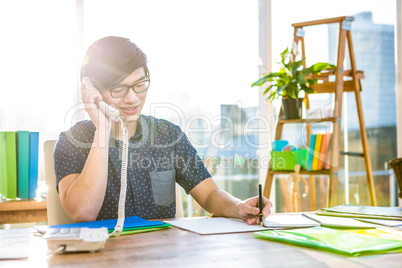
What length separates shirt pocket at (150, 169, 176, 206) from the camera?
1.64 m

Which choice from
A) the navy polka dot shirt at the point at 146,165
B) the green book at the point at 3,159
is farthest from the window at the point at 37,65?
the navy polka dot shirt at the point at 146,165

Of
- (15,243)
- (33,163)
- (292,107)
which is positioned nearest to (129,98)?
(15,243)

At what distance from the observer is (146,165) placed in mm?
1633

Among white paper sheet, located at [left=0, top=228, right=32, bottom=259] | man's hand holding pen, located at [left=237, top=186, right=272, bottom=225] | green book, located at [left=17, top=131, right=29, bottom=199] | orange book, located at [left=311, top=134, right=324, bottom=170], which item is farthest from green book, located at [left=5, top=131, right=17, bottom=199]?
orange book, located at [left=311, top=134, right=324, bottom=170]

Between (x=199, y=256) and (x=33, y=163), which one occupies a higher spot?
(x=33, y=163)

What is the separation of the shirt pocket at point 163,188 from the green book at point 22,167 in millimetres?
894

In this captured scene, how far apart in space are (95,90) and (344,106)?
7.93ft

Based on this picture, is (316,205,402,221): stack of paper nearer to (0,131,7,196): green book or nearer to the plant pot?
the plant pot

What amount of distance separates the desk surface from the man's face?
0.66 m

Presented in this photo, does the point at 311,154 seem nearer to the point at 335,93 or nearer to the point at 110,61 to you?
the point at 335,93

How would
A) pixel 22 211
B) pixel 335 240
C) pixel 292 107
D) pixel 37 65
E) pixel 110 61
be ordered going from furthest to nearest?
pixel 292 107
pixel 37 65
pixel 22 211
pixel 110 61
pixel 335 240

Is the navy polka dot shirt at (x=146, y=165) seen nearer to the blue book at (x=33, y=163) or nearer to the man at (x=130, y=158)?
the man at (x=130, y=158)

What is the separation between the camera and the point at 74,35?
2.72 meters

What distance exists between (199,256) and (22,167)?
1625 millimetres
